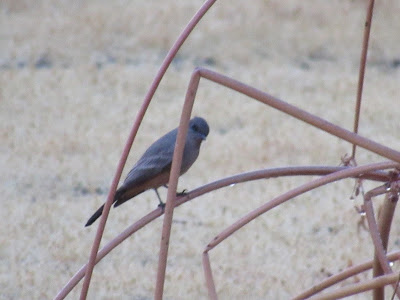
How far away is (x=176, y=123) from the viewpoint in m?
5.39

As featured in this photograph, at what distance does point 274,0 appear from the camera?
740 centimetres

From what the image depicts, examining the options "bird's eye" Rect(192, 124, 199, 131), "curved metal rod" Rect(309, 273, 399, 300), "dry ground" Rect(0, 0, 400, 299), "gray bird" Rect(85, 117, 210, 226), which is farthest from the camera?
"dry ground" Rect(0, 0, 400, 299)

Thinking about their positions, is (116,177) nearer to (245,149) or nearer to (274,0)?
(245,149)

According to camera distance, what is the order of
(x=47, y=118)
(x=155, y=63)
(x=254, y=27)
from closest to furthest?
(x=47, y=118) → (x=155, y=63) → (x=254, y=27)

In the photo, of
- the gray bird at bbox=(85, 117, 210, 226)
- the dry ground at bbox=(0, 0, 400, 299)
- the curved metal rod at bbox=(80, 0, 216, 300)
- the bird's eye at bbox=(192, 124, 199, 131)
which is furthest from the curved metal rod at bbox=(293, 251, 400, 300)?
the dry ground at bbox=(0, 0, 400, 299)

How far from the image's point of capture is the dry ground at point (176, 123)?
12.1ft

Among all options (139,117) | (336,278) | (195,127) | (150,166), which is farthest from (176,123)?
(139,117)

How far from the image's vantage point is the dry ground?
12.1 ft

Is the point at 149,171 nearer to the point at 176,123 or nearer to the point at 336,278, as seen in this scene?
the point at 336,278

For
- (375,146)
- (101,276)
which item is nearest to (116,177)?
(375,146)

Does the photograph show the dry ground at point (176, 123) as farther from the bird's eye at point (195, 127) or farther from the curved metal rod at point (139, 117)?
the curved metal rod at point (139, 117)

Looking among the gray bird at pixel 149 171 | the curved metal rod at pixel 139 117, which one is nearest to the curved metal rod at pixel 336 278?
the curved metal rod at pixel 139 117

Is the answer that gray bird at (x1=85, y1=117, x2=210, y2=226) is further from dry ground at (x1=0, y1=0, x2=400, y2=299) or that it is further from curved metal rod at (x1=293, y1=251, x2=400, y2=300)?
dry ground at (x1=0, y1=0, x2=400, y2=299)

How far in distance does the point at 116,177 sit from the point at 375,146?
45 centimetres
